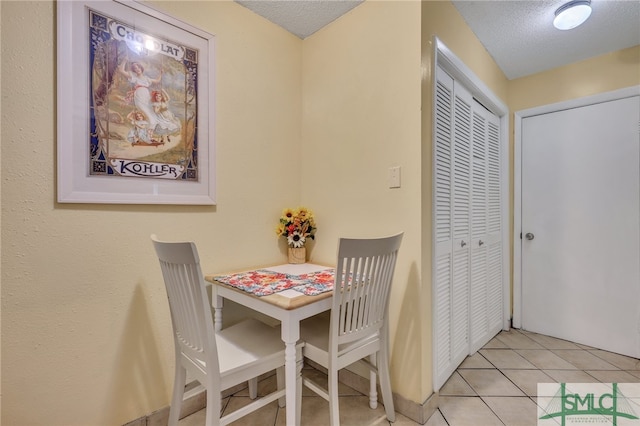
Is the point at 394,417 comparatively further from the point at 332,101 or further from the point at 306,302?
the point at 332,101

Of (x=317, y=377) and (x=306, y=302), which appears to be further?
(x=317, y=377)

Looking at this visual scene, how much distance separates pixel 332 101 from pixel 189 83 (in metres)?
0.87

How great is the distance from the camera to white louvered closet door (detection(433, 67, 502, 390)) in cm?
166

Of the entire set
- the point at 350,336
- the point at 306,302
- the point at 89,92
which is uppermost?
the point at 89,92

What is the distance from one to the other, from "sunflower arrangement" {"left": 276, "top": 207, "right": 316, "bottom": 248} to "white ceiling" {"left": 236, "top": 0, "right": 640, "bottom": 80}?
1.28 metres

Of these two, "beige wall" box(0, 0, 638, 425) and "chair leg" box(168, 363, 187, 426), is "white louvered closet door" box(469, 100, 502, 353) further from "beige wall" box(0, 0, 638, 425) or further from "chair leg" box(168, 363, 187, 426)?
"chair leg" box(168, 363, 187, 426)

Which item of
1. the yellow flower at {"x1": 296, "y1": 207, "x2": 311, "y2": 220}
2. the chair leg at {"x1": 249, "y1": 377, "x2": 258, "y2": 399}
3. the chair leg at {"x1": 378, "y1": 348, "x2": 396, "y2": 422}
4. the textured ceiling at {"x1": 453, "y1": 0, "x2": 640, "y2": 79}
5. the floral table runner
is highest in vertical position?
the textured ceiling at {"x1": 453, "y1": 0, "x2": 640, "y2": 79}

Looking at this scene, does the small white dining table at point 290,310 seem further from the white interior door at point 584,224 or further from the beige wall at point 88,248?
the white interior door at point 584,224

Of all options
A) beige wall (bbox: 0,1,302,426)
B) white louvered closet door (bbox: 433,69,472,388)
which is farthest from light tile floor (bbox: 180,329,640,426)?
beige wall (bbox: 0,1,302,426)

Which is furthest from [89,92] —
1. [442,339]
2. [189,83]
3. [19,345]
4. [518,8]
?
[518,8]

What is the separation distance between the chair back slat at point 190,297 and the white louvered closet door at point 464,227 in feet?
3.89

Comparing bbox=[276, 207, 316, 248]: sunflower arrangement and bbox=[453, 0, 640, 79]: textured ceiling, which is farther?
bbox=[276, 207, 316, 248]: sunflower arrangement

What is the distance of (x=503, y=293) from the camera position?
8.52 feet

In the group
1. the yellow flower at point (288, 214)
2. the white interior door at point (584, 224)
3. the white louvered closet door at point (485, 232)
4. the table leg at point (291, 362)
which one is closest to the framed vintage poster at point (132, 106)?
the yellow flower at point (288, 214)
